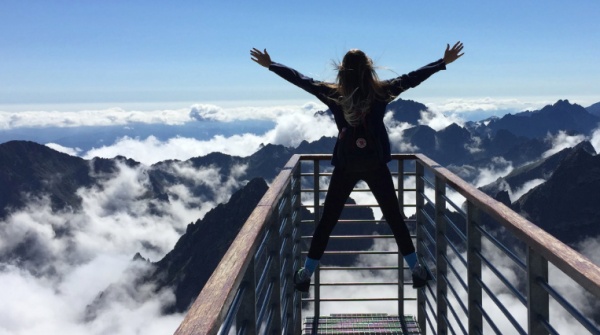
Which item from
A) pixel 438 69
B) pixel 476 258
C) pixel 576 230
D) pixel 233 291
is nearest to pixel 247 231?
pixel 233 291

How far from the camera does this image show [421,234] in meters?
6.86

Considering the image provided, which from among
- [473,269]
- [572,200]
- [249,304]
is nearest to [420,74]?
[473,269]

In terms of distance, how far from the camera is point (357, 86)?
4.14 meters

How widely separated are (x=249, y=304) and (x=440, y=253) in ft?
9.93

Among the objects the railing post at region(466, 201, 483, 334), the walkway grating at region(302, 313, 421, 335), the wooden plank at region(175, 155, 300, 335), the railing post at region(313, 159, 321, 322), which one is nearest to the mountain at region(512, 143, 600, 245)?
the walkway grating at region(302, 313, 421, 335)

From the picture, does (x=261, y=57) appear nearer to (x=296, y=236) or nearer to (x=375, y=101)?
(x=375, y=101)

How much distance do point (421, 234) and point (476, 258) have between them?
8.79 feet

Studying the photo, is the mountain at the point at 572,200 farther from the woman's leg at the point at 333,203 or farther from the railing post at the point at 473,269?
the woman's leg at the point at 333,203

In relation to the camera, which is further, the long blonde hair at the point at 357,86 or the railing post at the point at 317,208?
the railing post at the point at 317,208

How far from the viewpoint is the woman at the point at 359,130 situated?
13.6 feet

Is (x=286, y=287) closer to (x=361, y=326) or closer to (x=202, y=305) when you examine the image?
(x=361, y=326)

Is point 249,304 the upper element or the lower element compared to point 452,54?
lower

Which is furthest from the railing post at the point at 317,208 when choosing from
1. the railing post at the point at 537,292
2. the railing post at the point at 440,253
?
the railing post at the point at 537,292

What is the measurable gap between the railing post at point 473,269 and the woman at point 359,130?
508mm
